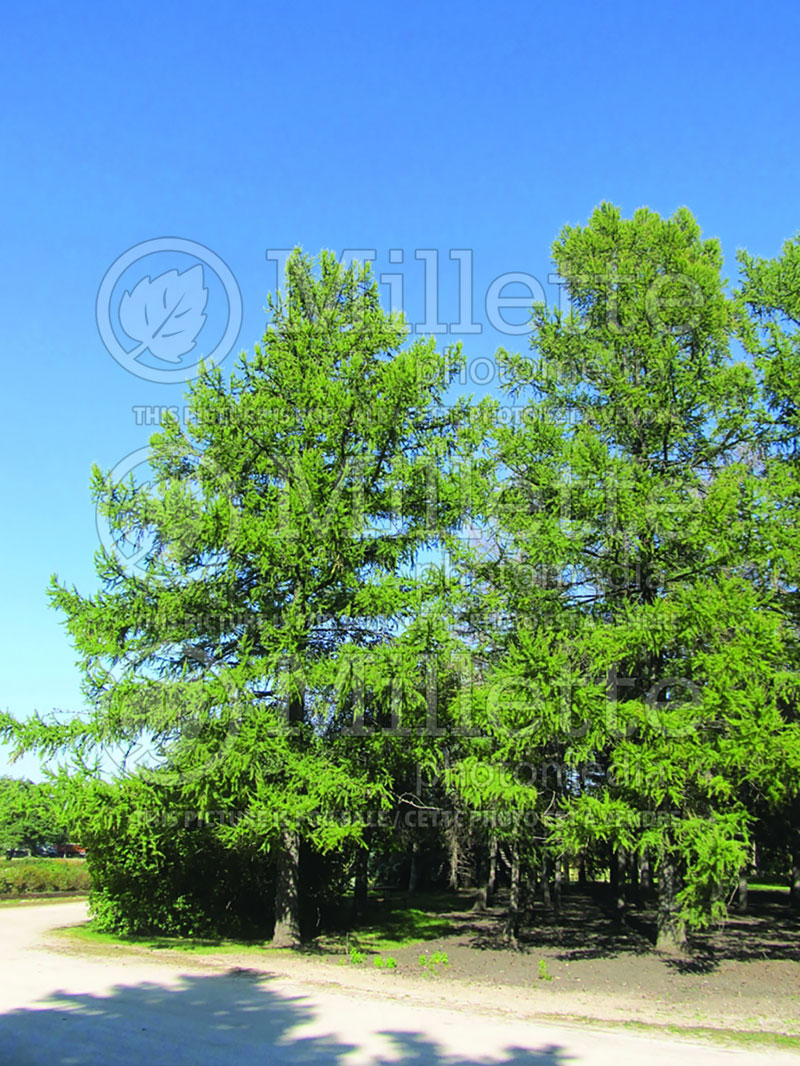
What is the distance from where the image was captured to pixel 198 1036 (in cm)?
735

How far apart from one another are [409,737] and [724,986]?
555cm

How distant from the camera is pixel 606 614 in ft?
46.5

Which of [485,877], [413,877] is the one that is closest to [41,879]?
[413,877]

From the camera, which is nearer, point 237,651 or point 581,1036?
point 581,1036

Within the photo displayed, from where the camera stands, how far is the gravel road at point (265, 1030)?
263 inches

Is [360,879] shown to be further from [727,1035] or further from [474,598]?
[727,1035]

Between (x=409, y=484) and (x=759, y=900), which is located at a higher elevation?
(x=409, y=484)

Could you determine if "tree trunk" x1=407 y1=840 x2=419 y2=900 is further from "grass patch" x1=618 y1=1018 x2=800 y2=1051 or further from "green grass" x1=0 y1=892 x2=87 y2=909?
"grass patch" x1=618 y1=1018 x2=800 y2=1051

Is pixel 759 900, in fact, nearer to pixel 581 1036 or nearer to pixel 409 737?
pixel 409 737

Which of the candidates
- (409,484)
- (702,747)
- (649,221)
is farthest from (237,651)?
(649,221)

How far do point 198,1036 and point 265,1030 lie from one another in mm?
684

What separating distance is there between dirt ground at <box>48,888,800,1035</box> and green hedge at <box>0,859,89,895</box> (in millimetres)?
15580

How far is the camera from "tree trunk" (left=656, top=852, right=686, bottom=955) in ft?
42.0

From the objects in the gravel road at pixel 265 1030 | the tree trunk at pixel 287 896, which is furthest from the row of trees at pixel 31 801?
the tree trunk at pixel 287 896
